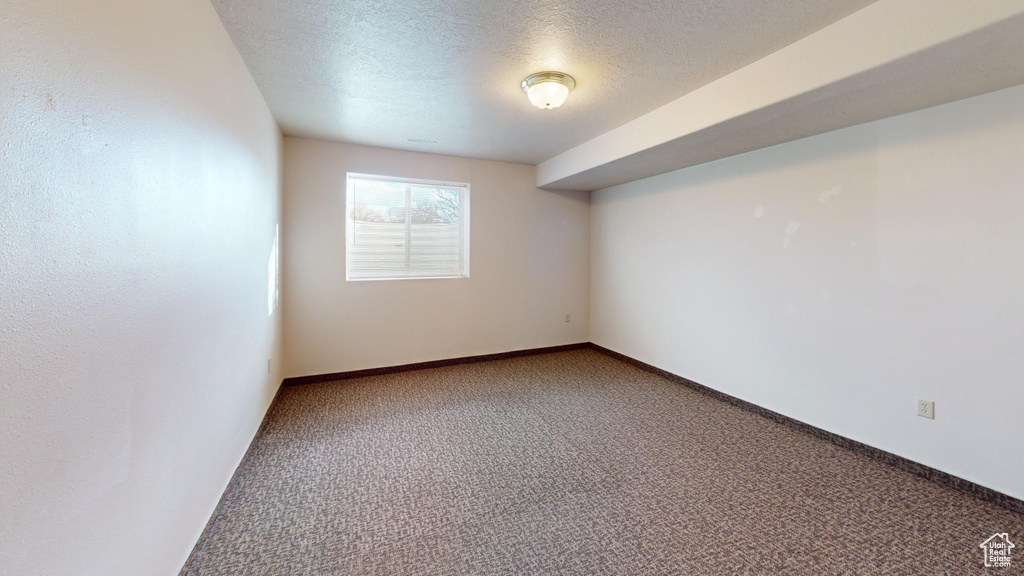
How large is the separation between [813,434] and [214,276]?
3.79 metres

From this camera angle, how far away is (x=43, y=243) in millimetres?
819

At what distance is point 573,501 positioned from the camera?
1.96 metres

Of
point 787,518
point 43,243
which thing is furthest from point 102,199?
point 787,518

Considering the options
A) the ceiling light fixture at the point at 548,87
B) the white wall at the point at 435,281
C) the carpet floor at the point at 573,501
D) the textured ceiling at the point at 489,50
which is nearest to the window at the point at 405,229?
the white wall at the point at 435,281

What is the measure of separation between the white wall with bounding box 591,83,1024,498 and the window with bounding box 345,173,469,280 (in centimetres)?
238

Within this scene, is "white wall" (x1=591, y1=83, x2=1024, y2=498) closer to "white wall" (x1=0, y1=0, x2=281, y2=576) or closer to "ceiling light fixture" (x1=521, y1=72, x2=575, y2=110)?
"ceiling light fixture" (x1=521, y1=72, x2=575, y2=110)

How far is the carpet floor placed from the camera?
5.20ft

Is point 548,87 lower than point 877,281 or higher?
higher

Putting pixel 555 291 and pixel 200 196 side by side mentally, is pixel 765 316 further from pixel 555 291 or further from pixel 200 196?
pixel 200 196

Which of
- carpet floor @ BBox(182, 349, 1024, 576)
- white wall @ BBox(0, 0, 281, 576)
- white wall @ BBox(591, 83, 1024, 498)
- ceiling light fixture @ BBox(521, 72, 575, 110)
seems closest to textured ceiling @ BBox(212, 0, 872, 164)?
ceiling light fixture @ BBox(521, 72, 575, 110)

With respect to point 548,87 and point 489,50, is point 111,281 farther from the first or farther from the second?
point 548,87

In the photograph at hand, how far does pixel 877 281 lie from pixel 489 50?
8.99 feet

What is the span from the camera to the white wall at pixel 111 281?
0.77 m

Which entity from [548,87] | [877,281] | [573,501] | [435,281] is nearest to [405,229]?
Result: [435,281]
